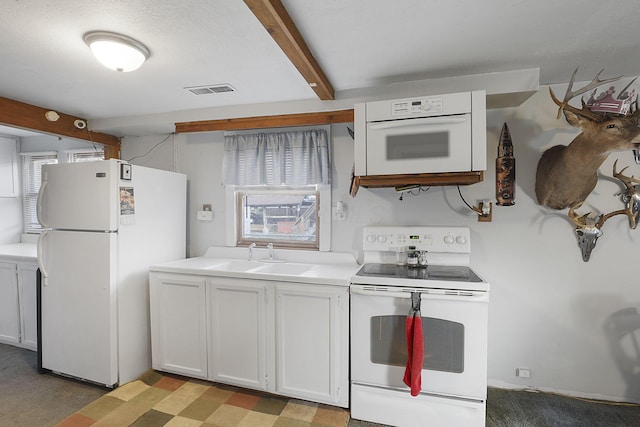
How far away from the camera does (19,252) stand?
3.10m

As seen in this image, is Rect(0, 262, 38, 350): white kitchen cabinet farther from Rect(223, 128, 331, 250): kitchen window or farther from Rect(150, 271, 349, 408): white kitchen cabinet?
Rect(223, 128, 331, 250): kitchen window

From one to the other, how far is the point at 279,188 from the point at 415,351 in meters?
1.80

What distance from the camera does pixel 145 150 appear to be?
3.30m

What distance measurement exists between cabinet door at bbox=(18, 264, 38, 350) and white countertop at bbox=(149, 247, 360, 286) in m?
1.42

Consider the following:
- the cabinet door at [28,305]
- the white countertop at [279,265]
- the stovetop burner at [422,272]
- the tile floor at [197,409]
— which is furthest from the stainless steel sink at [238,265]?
the cabinet door at [28,305]

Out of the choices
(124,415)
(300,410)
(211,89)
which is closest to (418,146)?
(211,89)

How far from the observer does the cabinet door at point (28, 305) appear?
2.89 m

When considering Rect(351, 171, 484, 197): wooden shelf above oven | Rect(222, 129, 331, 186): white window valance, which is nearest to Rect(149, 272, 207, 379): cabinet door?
Rect(222, 129, 331, 186): white window valance

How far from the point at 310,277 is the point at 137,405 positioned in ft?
4.95

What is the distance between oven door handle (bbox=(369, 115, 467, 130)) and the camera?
1.92m

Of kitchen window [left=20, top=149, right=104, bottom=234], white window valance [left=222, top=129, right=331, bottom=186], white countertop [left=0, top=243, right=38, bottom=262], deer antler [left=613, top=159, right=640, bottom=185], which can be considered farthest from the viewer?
kitchen window [left=20, top=149, right=104, bottom=234]

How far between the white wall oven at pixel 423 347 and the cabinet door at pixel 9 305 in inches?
130

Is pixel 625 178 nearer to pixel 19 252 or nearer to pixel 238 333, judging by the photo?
pixel 238 333

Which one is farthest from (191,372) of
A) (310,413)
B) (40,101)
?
(40,101)
